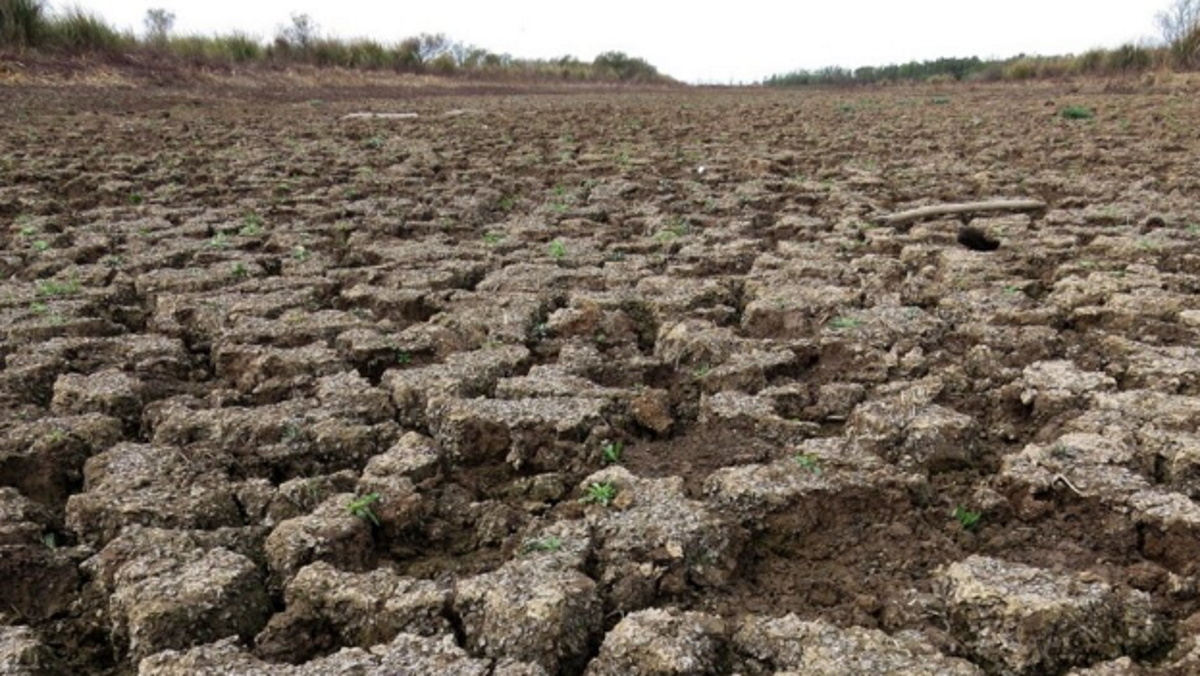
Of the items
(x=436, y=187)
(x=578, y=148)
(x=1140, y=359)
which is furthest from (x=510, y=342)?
(x=578, y=148)

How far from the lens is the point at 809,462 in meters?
2.17

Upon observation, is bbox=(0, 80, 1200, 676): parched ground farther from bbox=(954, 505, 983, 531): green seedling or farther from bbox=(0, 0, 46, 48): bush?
bbox=(0, 0, 46, 48): bush

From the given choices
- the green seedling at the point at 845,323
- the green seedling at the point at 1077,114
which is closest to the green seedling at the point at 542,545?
the green seedling at the point at 845,323

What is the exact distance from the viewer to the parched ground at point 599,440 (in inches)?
65.6

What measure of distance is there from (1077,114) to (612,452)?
786 cm

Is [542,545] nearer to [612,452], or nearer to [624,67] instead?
[612,452]

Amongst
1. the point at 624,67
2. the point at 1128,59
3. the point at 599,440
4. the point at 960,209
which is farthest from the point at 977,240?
the point at 624,67

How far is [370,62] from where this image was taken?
67.5 feet

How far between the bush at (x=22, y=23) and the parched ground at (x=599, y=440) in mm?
9466

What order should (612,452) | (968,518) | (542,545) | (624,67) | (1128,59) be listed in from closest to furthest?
(542,545) < (968,518) < (612,452) < (1128,59) < (624,67)

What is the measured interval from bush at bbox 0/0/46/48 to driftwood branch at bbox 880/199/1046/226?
40.3 ft

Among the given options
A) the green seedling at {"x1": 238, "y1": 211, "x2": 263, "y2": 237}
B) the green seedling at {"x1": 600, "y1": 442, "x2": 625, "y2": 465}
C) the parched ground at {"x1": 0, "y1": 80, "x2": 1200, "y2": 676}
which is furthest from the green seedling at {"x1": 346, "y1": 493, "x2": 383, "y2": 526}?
the green seedling at {"x1": 238, "y1": 211, "x2": 263, "y2": 237}

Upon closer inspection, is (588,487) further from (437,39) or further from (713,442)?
(437,39)

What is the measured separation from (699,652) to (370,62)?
67.3 ft
